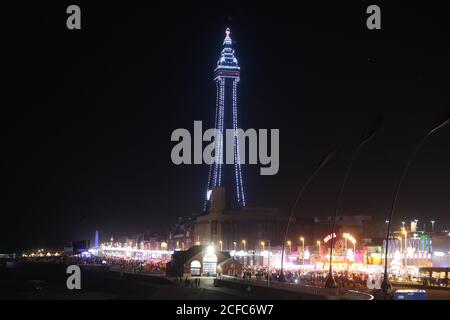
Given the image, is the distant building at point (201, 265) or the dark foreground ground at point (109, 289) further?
the distant building at point (201, 265)

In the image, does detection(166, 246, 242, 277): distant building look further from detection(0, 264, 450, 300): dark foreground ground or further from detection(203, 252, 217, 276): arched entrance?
detection(0, 264, 450, 300): dark foreground ground

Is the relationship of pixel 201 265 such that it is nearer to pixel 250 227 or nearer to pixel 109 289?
pixel 109 289

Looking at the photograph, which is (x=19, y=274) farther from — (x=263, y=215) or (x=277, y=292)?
(x=277, y=292)

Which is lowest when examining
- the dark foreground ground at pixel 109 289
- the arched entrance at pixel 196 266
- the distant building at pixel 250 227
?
the dark foreground ground at pixel 109 289

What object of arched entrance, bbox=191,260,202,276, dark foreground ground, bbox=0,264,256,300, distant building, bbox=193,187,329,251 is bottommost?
dark foreground ground, bbox=0,264,256,300

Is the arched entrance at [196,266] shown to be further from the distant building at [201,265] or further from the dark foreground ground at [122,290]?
the dark foreground ground at [122,290]

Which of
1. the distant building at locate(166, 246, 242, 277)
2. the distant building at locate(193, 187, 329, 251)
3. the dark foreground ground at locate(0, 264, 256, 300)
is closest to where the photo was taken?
the dark foreground ground at locate(0, 264, 256, 300)

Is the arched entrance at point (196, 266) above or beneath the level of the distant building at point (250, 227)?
beneath

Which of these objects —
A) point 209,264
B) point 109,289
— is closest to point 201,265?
point 209,264

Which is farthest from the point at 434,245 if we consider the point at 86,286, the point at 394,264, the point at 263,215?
the point at 263,215

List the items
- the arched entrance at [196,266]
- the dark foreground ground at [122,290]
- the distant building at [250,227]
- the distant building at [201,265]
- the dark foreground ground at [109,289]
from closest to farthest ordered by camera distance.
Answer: the dark foreground ground at [122,290]
the dark foreground ground at [109,289]
the distant building at [201,265]
the arched entrance at [196,266]
the distant building at [250,227]

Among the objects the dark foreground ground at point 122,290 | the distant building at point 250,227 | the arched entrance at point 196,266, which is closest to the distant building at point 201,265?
the arched entrance at point 196,266

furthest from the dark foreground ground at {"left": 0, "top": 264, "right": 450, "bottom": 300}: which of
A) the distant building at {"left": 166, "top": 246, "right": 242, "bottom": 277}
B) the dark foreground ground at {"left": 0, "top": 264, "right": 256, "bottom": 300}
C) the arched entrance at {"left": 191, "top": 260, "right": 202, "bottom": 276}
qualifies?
the arched entrance at {"left": 191, "top": 260, "right": 202, "bottom": 276}
